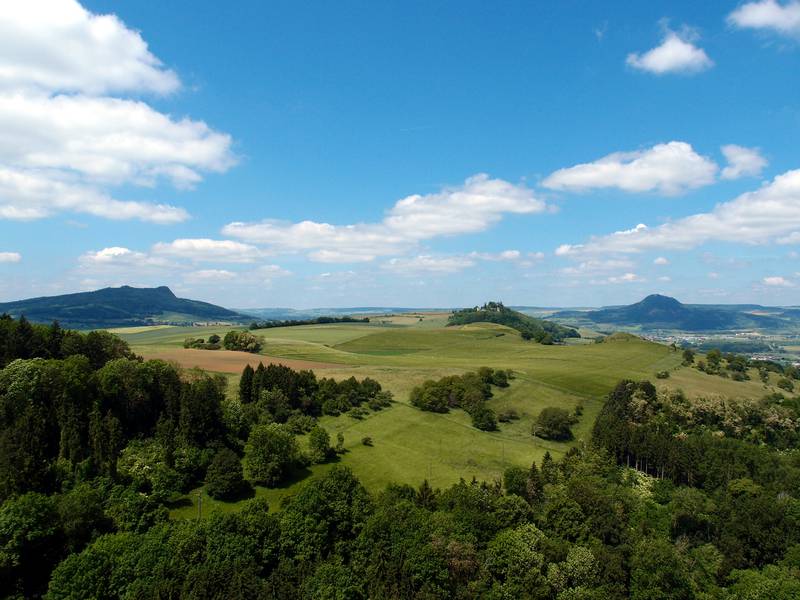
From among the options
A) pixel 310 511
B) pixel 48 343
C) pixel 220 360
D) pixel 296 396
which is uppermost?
pixel 48 343

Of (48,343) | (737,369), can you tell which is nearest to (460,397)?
(48,343)

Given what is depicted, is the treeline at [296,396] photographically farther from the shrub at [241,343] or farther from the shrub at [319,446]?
the shrub at [241,343]

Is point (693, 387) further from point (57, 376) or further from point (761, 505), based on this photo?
point (57, 376)

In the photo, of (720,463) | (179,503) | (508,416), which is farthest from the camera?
(508,416)

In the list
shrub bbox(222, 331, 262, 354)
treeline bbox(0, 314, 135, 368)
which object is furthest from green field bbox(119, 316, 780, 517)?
treeline bbox(0, 314, 135, 368)

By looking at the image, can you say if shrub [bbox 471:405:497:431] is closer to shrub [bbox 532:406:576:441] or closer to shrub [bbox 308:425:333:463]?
shrub [bbox 532:406:576:441]

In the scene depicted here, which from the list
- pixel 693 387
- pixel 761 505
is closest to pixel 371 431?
pixel 761 505

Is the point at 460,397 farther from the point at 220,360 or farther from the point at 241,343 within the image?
the point at 241,343
